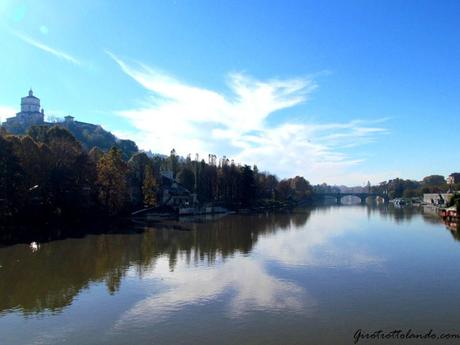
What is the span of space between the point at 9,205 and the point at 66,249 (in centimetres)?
974

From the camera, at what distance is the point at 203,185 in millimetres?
77312

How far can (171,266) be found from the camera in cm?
2389

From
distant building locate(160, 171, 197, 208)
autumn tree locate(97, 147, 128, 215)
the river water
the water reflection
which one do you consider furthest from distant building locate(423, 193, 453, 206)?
the river water

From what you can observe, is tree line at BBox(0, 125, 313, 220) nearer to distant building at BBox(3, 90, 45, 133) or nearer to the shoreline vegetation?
the shoreline vegetation

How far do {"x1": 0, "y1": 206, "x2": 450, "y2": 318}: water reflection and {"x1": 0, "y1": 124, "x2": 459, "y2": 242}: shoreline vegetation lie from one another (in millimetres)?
7673

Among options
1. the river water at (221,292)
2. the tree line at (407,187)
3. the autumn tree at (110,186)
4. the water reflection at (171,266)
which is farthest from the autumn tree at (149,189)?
the tree line at (407,187)

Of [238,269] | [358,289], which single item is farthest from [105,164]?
[358,289]

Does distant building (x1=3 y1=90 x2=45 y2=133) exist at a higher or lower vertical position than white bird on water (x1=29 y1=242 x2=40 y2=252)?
higher

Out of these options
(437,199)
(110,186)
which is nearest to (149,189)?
(110,186)

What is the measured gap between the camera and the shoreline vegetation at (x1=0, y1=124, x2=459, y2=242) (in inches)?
1435

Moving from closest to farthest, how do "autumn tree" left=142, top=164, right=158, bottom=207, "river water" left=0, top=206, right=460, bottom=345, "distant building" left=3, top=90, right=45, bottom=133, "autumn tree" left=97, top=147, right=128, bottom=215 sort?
"river water" left=0, top=206, right=460, bottom=345
"autumn tree" left=97, top=147, right=128, bottom=215
"autumn tree" left=142, top=164, right=158, bottom=207
"distant building" left=3, top=90, right=45, bottom=133

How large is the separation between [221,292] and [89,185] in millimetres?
32642

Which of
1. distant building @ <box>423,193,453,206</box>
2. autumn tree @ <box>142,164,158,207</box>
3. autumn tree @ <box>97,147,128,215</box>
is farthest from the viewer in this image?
distant building @ <box>423,193,453,206</box>

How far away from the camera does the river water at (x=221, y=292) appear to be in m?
13.0
